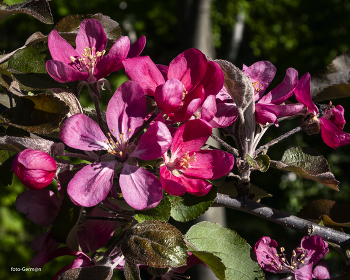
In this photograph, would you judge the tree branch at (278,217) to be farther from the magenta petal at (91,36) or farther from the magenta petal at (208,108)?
the magenta petal at (91,36)

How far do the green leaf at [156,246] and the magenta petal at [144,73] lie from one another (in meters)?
0.27

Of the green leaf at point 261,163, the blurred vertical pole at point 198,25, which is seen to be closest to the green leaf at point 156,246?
the green leaf at point 261,163

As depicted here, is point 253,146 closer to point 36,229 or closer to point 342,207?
point 342,207

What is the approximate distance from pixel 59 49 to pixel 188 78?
284mm

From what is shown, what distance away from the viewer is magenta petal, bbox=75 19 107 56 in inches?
30.3

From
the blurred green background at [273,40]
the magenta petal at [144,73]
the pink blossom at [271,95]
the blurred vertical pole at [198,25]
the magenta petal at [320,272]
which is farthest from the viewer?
the blurred green background at [273,40]

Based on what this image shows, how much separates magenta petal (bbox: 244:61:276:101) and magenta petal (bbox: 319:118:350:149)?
0.54 ft

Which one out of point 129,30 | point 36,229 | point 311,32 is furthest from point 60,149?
point 311,32

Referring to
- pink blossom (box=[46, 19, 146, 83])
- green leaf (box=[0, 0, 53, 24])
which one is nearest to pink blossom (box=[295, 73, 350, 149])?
pink blossom (box=[46, 19, 146, 83])

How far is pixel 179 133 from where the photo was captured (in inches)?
25.6

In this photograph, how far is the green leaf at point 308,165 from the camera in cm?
78

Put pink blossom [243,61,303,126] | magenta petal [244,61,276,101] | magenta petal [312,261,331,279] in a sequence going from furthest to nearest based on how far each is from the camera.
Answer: magenta petal [312,261,331,279], magenta petal [244,61,276,101], pink blossom [243,61,303,126]

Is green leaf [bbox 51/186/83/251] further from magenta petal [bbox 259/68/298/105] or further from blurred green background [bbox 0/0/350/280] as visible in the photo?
blurred green background [bbox 0/0/350/280]

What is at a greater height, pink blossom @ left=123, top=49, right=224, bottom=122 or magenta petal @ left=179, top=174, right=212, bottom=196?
pink blossom @ left=123, top=49, right=224, bottom=122
